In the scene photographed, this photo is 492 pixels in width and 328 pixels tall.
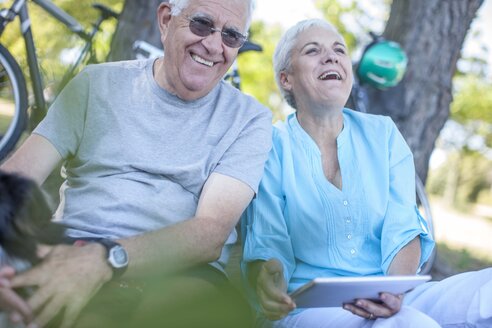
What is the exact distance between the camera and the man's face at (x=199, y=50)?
226 centimetres

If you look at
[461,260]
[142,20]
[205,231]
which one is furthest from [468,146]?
[205,231]

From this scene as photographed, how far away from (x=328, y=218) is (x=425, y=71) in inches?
113

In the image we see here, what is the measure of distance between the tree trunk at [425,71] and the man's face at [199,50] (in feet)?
9.26

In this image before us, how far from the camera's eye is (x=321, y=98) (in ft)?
8.65

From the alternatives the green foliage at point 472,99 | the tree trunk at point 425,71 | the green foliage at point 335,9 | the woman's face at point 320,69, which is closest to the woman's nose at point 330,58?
the woman's face at point 320,69

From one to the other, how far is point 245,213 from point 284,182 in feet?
0.66

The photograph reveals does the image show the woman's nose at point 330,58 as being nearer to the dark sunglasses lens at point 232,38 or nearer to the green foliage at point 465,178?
the dark sunglasses lens at point 232,38

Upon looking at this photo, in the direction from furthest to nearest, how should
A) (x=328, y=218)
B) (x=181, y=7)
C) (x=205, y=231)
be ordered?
(x=328, y=218), (x=181, y=7), (x=205, y=231)

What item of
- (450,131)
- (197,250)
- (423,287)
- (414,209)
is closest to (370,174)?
(414,209)

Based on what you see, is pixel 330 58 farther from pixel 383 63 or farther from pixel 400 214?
pixel 383 63

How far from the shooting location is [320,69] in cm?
267

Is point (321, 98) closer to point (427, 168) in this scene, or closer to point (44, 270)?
point (44, 270)

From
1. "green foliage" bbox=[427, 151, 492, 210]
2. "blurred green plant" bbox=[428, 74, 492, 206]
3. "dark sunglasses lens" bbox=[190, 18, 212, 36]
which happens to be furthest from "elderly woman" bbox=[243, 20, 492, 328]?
"green foliage" bbox=[427, 151, 492, 210]

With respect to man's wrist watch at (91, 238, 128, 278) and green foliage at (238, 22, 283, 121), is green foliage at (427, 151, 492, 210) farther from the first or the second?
man's wrist watch at (91, 238, 128, 278)
